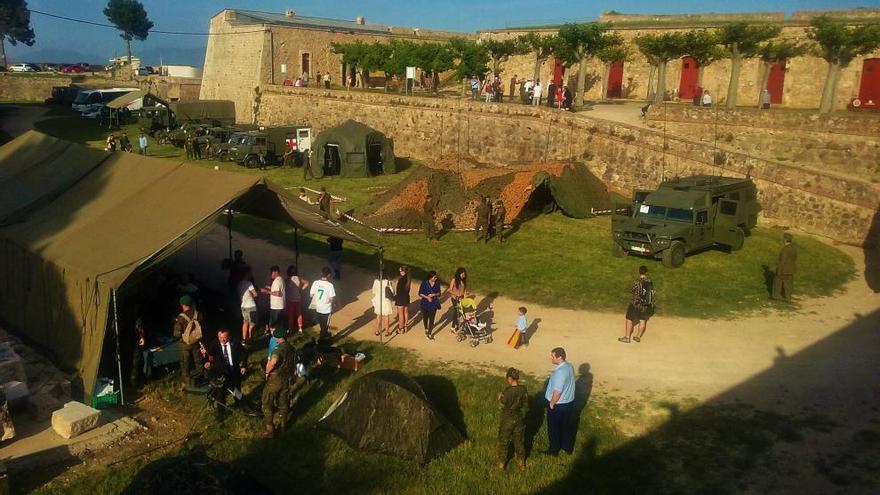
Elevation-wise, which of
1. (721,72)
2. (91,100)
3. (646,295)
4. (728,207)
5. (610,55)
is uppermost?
(610,55)

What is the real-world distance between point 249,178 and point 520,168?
11719mm

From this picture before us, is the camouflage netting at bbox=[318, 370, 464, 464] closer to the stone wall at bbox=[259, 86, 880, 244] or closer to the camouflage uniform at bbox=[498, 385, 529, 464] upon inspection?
the camouflage uniform at bbox=[498, 385, 529, 464]

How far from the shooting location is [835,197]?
19719 mm

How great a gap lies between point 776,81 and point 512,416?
95.6 feet

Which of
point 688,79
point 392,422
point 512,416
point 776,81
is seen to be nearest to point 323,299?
point 392,422

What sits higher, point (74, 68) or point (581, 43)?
point (581, 43)

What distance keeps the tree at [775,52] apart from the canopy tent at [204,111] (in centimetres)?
2654

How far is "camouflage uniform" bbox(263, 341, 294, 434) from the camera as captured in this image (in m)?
8.73

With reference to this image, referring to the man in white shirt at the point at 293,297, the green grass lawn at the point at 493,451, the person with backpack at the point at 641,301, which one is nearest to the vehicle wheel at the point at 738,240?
the person with backpack at the point at 641,301

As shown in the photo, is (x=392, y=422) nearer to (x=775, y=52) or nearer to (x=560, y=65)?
(x=775, y=52)

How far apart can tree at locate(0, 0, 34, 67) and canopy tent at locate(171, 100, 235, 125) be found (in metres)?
53.6

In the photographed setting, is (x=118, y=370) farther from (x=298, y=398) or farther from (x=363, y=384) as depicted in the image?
(x=363, y=384)

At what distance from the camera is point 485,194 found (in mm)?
20062

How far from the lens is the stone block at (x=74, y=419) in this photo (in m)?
8.56
